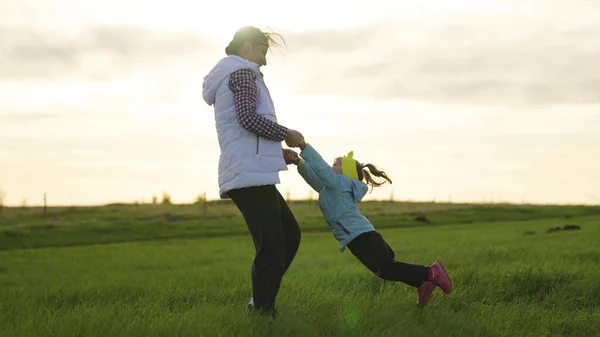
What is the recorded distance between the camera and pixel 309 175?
22.3ft

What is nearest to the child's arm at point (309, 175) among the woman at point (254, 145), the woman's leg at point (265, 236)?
the woman at point (254, 145)

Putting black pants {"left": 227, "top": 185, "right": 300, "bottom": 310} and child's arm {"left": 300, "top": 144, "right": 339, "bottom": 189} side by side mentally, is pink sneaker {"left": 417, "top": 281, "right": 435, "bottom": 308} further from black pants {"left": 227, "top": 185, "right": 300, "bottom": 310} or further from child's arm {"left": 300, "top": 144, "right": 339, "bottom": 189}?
black pants {"left": 227, "top": 185, "right": 300, "bottom": 310}

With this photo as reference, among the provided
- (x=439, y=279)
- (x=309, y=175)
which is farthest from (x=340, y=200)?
(x=439, y=279)

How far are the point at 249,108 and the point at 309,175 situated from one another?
1325mm

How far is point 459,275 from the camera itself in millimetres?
9297

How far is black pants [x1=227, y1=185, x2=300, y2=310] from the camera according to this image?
588 cm

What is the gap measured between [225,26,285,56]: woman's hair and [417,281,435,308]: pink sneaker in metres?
2.82

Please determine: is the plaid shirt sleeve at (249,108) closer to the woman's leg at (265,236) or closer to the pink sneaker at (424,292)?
the woman's leg at (265,236)

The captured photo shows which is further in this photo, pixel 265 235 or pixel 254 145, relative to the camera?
pixel 265 235

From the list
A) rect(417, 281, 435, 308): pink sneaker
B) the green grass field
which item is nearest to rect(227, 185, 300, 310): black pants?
the green grass field

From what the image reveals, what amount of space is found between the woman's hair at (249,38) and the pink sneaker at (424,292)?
9.24 ft

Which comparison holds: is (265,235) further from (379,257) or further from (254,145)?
(379,257)

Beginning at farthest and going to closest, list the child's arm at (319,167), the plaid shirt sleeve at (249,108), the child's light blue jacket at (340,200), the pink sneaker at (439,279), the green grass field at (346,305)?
the pink sneaker at (439,279) → the child's light blue jacket at (340,200) → the child's arm at (319,167) → the green grass field at (346,305) → the plaid shirt sleeve at (249,108)

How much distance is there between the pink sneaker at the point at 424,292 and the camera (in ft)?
22.9
